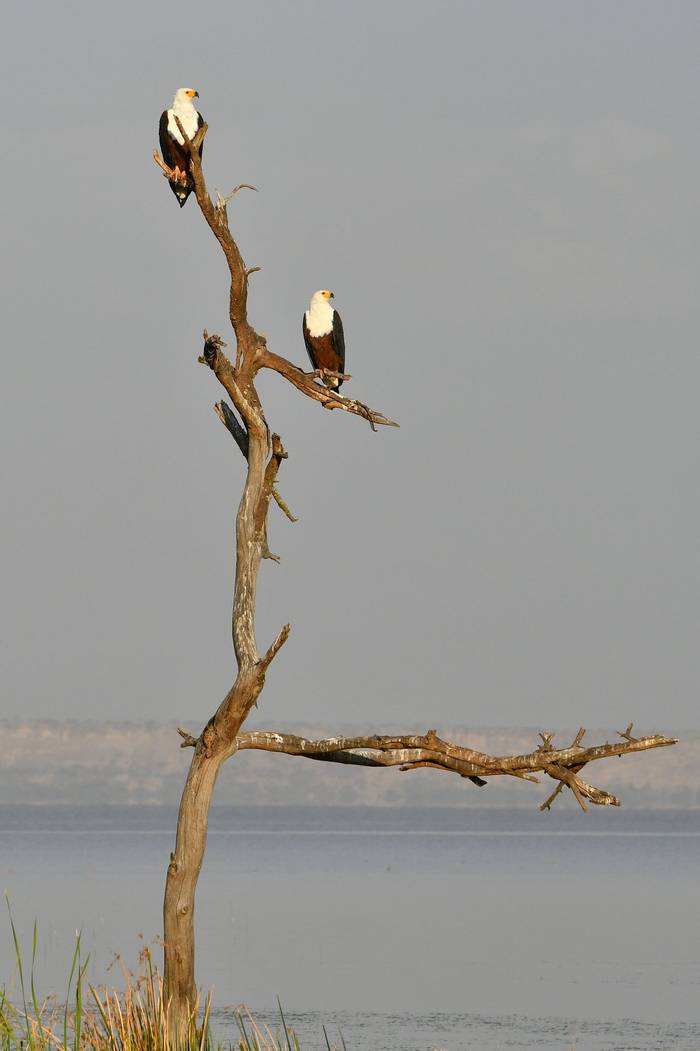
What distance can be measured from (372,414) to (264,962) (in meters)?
17.1

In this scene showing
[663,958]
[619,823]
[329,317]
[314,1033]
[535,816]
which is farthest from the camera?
[535,816]

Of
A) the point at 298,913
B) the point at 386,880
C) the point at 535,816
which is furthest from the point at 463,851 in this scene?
the point at 535,816

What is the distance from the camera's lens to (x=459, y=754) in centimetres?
905

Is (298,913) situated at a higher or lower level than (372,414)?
lower

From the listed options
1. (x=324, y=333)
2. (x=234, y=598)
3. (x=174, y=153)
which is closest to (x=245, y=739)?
(x=234, y=598)

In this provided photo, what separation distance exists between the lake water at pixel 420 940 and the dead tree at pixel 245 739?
944 cm

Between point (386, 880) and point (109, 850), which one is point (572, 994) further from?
point (109, 850)

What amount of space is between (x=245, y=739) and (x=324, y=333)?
4.63 metres

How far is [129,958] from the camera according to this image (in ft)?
78.7

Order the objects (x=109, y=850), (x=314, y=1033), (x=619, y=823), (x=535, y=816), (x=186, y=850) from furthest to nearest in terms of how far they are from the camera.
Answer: (x=535, y=816) < (x=619, y=823) < (x=109, y=850) < (x=314, y=1033) < (x=186, y=850)

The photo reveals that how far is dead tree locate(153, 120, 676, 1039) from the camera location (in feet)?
28.4

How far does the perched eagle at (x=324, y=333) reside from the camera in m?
12.7

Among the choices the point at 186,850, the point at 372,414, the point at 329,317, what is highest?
the point at 329,317

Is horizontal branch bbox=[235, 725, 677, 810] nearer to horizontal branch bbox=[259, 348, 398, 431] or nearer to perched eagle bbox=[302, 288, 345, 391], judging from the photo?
horizontal branch bbox=[259, 348, 398, 431]
